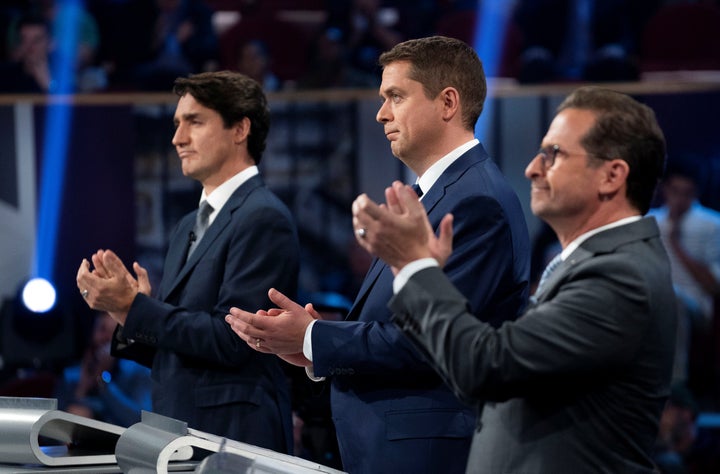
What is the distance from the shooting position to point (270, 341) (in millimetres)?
2129

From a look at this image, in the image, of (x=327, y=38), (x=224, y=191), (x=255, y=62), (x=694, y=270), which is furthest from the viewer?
(x=327, y=38)

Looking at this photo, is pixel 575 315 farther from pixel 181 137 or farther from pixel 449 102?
pixel 181 137

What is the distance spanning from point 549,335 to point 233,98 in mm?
1482

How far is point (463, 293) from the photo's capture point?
6.72 feet

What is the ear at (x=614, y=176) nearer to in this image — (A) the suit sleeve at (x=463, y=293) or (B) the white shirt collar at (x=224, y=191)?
(A) the suit sleeve at (x=463, y=293)

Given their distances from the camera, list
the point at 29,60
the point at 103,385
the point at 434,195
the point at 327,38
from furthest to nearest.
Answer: the point at 327,38, the point at 29,60, the point at 103,385, the point at 434,195

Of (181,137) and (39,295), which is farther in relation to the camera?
(39,295)

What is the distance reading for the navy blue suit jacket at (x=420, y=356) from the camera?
2.07 meters

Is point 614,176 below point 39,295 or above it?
above

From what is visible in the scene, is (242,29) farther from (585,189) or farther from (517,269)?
(585,189)

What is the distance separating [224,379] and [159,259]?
3.18m

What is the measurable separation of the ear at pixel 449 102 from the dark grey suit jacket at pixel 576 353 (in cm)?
68

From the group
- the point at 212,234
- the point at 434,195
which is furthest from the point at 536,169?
the point at 212,234

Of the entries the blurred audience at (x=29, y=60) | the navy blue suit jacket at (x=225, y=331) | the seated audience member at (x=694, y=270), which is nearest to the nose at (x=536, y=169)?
the navy blue suit jacket at (x=225, y=331)
